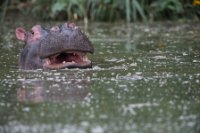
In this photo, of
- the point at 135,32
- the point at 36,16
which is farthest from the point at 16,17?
the point at 135,32

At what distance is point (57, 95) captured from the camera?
3.85 meters

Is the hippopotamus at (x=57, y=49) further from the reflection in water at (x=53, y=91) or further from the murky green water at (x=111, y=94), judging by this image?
the reflection in water at (x=53, y=91)

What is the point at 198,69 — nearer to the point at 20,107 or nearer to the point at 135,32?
the point at 20,107

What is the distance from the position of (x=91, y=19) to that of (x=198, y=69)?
17.5ft

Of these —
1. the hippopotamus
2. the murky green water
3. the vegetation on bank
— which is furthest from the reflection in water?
the vegetation on bank

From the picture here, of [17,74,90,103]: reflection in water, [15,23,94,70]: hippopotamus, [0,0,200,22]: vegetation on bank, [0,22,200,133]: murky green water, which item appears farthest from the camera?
[0,0,200,22]: vegetation on bank

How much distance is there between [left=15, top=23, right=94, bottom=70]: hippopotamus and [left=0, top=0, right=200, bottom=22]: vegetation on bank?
4.32 metres

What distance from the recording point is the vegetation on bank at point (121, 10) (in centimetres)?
945

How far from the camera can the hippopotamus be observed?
4703 mm

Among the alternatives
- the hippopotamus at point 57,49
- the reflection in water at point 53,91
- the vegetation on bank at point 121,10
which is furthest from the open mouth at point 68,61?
the vegetation on bank at point 121,10

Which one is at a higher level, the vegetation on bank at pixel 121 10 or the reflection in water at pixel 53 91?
the vegetation on bank at pixel 121 10

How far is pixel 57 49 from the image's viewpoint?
4.71 m

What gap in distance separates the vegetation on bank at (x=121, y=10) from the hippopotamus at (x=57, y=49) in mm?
4317

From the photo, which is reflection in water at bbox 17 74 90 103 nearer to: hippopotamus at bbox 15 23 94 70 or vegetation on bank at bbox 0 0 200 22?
hippopotamus at bbox 15 23 94 70
